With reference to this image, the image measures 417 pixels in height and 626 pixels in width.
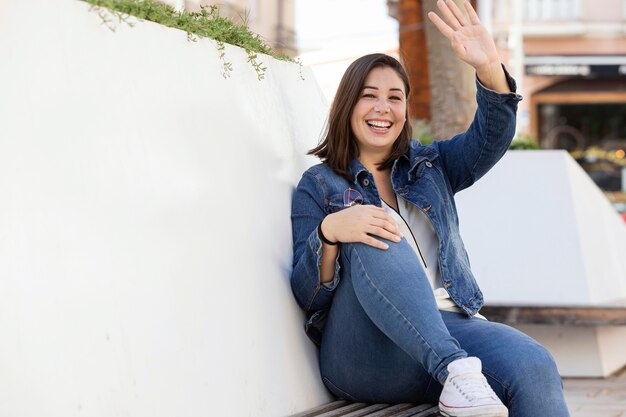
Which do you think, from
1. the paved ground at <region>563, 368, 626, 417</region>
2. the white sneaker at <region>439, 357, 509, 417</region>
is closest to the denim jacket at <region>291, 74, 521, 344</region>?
the white sneaker at <region>439, 357, 509, 417</region>

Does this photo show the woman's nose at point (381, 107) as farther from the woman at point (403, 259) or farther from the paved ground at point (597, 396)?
the paved ground at point (597, 396)

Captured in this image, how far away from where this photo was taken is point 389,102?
3654 mm

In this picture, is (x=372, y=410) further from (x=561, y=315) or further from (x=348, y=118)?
(x=561, y=315)

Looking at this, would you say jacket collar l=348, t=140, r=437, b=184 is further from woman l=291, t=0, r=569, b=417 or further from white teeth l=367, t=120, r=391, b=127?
white teeth l=367, t=120, r=391, b=127

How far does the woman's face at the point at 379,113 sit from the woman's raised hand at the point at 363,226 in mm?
480

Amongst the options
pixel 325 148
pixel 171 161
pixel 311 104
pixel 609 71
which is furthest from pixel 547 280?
pixel 609 71

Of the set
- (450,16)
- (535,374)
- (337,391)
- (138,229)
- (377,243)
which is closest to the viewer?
(138,229)

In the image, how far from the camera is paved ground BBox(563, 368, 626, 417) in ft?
15.9

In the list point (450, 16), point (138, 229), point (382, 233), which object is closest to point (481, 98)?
point (450, 16)

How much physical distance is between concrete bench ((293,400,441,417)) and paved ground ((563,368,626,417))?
1752mm

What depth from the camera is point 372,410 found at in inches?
126

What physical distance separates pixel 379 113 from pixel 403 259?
2.33 feet

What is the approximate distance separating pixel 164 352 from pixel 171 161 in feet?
1.70

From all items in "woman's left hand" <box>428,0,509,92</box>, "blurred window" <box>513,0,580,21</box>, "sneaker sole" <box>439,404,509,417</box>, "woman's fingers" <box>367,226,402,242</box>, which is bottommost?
"sneaker sole" <box>439,404,509,417</box>
